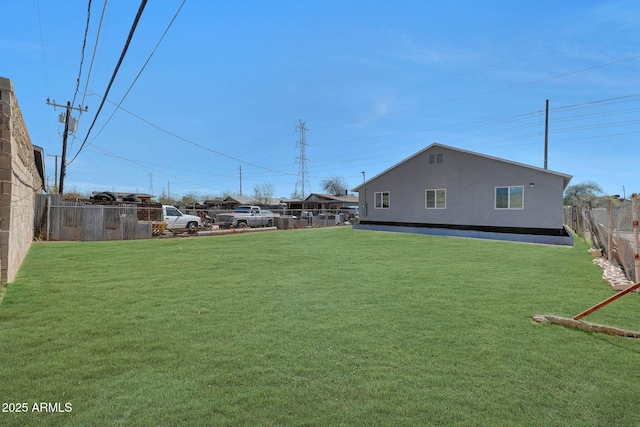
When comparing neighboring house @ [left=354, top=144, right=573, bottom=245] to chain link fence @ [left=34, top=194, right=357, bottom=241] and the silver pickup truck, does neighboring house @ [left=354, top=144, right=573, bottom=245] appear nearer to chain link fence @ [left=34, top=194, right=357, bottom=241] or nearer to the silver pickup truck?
the silver pickup truck

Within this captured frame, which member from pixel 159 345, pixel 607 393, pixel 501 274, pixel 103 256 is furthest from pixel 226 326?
pixel 103 256

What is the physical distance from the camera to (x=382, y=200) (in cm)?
2253

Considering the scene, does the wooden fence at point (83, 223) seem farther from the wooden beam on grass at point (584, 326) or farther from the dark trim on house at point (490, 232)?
the wooden beam on grass at point (584, 326)

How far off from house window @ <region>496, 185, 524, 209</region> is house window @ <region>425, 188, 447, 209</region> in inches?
111

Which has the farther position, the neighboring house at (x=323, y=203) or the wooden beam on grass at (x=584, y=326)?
the neighboring house at (x=323, y=203)

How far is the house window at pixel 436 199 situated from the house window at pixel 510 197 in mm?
2831

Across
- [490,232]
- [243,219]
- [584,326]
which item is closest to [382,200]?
[490,232]

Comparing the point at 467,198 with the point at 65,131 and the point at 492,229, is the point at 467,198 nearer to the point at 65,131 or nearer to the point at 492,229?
the point at 492,229

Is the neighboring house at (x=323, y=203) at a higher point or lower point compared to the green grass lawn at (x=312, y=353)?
higher

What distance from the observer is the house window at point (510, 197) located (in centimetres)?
1652

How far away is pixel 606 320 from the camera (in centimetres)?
448

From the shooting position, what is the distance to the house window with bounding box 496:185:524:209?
16.5 m

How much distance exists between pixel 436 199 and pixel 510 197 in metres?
3.90

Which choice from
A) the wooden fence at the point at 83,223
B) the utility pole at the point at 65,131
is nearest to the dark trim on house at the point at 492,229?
the wooden fence at the point at 83,223
